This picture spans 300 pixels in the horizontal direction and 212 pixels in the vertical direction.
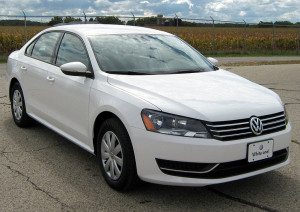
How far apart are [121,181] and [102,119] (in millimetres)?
681

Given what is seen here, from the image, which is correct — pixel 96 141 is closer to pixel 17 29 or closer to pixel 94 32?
pixel 94 32

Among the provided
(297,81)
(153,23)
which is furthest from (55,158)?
(153,23)

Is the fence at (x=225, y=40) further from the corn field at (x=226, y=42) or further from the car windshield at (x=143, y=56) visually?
the car windshield at (x=143, y=56)

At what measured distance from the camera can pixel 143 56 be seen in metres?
4.46

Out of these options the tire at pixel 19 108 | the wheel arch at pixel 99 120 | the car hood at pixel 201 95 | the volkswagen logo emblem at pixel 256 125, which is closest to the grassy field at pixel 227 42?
the tire at pixel 19 108

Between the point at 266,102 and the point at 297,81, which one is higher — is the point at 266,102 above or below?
above

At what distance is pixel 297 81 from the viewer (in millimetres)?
11375

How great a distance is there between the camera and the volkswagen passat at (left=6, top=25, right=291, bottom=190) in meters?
3.29

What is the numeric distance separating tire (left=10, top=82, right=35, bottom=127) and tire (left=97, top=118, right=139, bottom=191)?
2.37 meters

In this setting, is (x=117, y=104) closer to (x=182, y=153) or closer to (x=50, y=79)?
(x=182, y=153)

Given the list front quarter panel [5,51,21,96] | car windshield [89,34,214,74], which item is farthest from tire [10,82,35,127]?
car windshield [89,34,214,74]

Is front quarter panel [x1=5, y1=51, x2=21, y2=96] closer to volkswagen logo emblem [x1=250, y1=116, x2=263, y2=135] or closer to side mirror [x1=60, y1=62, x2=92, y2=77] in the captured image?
side mirror [x1=60, y1=62, x2=92, y2=77]

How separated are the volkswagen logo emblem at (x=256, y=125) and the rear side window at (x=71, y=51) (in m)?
1.90

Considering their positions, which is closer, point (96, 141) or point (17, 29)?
point (96, 141)
